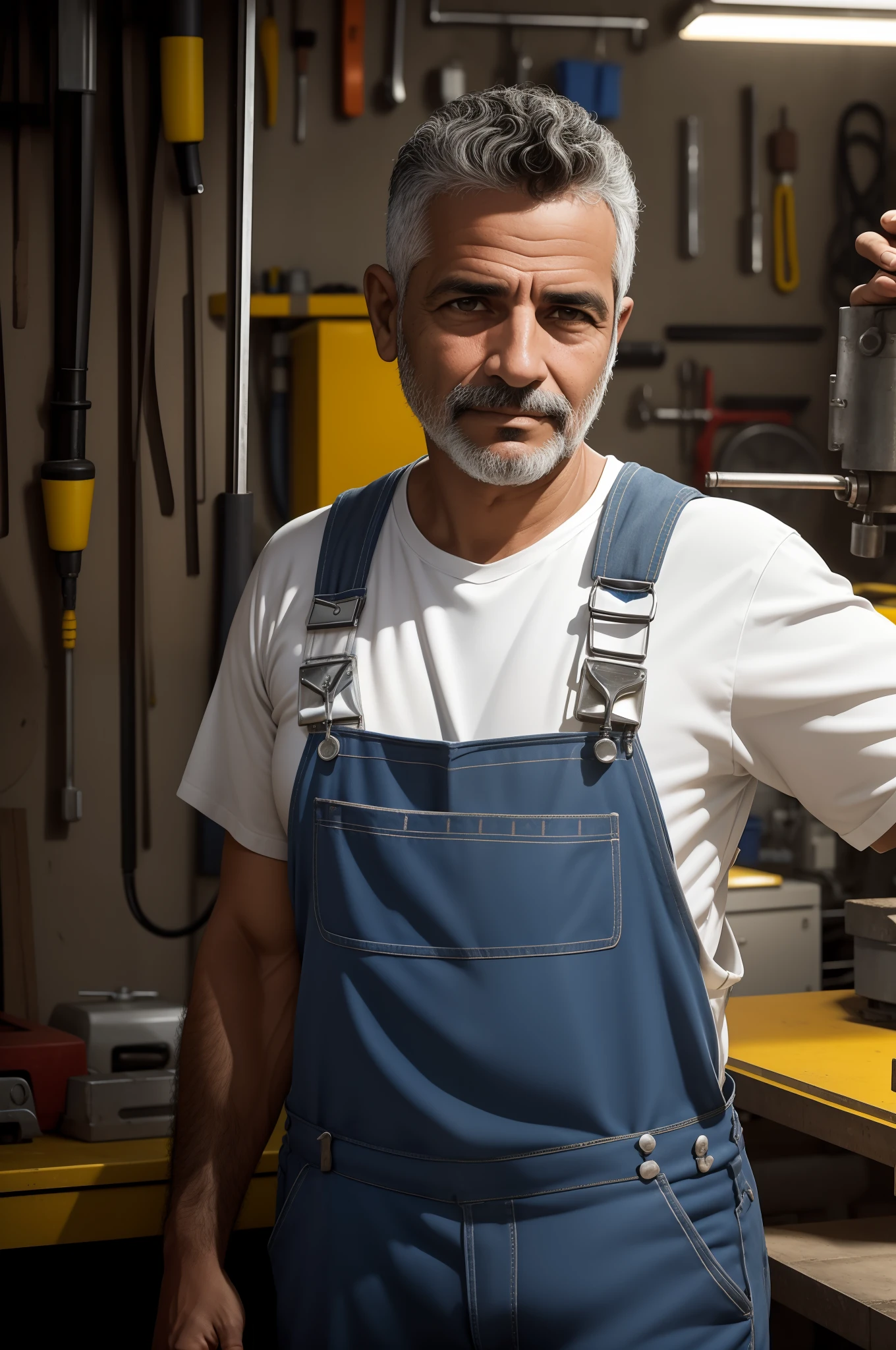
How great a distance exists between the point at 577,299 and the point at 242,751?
53 cm

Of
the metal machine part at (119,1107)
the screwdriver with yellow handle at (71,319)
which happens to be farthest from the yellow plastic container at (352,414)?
the metal machine part at (119,1107)

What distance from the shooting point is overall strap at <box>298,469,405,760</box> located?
131cm

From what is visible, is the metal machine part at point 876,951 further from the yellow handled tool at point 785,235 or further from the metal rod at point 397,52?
the metal rod at point 397,52

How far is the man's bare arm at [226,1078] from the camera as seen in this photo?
4.35ft

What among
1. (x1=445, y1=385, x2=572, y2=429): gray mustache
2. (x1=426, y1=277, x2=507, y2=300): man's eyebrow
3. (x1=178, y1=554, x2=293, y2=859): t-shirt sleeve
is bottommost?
(x1=178, y1=554, x2=293, y2=859): t-shirt sleeve

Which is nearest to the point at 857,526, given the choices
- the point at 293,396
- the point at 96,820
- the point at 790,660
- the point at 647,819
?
the point at 790,660

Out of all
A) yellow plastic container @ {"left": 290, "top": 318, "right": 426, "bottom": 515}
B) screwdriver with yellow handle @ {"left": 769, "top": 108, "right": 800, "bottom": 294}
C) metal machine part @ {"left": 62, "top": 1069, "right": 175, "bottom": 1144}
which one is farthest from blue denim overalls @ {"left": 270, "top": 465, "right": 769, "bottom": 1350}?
screwdriver with yellow handle @ {"left": 769, "top": 108, "right": 800, "bottom": 294}

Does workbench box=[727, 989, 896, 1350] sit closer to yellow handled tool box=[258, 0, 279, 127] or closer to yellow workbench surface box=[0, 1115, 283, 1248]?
yellow workbench surface box=[0, 1115, 283, 1248]

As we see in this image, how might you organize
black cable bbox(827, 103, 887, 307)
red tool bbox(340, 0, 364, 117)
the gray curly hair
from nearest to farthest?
the gray curly hair < red tool bbox(340, 0, 364, 117) < black cable bbox(827, 103, 887, 307)

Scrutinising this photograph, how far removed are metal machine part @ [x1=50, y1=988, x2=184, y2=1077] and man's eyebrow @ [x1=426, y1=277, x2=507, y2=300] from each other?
1205 millimetres

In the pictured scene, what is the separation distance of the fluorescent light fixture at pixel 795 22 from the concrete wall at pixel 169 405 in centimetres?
55

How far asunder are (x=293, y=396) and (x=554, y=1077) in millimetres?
2056

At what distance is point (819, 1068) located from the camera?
1.84 meters

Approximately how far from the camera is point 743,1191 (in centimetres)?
127
